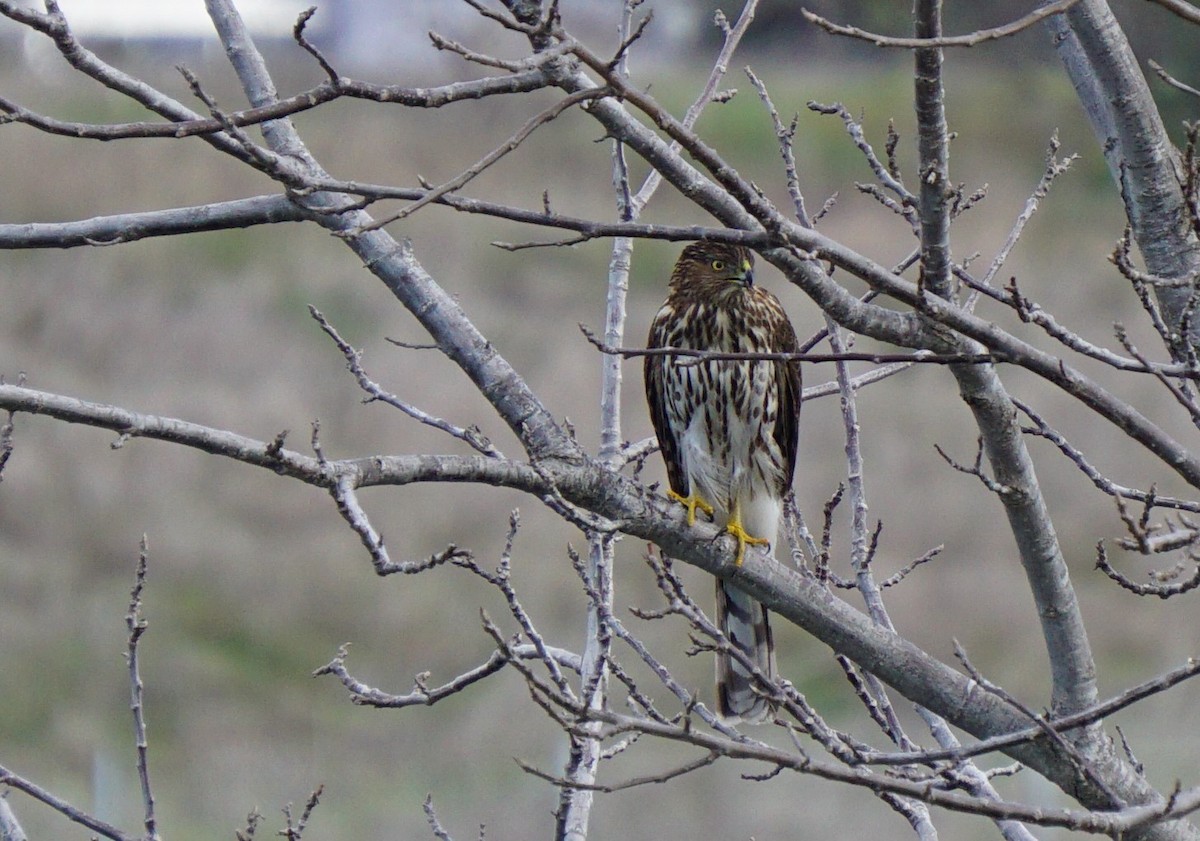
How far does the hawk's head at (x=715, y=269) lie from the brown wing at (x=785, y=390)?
135mm

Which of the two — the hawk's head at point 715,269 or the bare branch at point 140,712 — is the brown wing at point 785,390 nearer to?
the hawk's head at point 715,269

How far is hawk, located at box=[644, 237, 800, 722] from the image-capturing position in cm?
375

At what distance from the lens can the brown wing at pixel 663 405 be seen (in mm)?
3917

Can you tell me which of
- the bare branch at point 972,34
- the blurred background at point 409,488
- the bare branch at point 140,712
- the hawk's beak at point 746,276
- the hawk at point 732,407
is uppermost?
the blurred background at point 409,488

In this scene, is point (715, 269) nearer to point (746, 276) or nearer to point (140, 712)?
point (746, 276)

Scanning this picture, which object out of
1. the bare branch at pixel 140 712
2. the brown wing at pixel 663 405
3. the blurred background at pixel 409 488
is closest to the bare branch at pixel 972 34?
the bare branch at pixel 140 712

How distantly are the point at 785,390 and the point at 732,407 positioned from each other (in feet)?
0.56

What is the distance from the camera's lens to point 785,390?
3857 millimetres

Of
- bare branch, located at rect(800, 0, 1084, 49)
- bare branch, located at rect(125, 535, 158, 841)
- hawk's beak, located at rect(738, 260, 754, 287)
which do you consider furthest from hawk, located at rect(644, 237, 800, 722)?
bare branch, located at rect(800, 0, 1084, 49)

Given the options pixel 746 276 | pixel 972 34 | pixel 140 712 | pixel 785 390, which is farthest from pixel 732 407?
pixel 972 34

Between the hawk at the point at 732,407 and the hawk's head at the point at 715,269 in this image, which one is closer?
the hawk at the point at 732,407

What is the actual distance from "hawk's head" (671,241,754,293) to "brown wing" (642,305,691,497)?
0.11 m

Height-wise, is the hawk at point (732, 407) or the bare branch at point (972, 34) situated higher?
the hawk at point (732, 407)

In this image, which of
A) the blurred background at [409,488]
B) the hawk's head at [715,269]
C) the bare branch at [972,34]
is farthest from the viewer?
the blurred background at [409,488]
